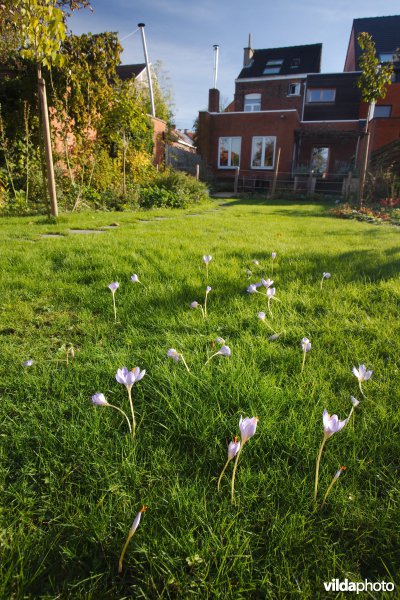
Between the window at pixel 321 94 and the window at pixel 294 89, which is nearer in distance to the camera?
the window at pixel 321 94

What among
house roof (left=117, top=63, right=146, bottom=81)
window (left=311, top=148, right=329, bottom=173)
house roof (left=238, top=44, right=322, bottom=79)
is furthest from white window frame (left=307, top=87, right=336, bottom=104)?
house roof (left=117, top=63, right=146, bottom=81)

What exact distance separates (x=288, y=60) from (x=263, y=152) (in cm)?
1197

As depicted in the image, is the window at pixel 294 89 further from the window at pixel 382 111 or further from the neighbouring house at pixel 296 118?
the window at pixel 382 111

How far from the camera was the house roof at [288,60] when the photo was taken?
2677cm

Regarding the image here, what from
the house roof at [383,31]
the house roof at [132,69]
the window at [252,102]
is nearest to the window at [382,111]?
the house roof at [383,31]

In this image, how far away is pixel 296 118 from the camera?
68.3ft

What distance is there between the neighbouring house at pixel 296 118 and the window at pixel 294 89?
0.07 metres

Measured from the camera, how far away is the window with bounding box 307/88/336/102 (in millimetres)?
24562

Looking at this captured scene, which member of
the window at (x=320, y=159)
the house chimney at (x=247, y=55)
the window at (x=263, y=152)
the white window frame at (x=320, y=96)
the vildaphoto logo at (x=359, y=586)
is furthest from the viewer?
the house chimney at (x=247, y=55)

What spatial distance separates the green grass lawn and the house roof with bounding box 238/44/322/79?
99.9 ft

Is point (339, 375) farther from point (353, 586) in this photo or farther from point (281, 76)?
point (281, 76)

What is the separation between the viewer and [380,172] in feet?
42.0

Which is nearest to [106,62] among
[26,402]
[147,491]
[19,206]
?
[19,206]

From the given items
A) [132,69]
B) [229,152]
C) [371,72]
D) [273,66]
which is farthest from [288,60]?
[371,72]
